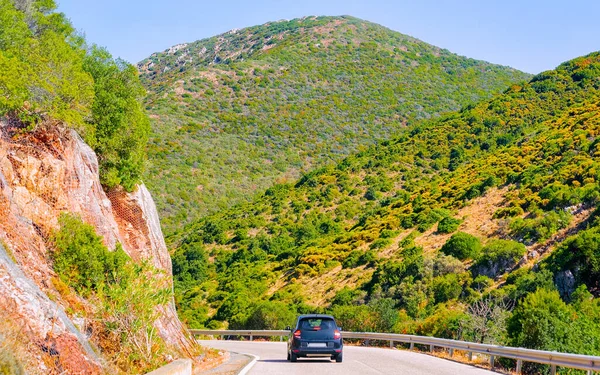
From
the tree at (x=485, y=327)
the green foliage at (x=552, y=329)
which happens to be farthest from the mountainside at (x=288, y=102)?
the green foliage at (x=552, y=329)

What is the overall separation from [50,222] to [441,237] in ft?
109

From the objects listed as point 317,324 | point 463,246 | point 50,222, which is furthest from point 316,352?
point 463,246

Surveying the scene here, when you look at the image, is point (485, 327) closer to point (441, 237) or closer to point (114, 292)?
point (114, 292)

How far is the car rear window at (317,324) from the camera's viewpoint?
1833 centimetres

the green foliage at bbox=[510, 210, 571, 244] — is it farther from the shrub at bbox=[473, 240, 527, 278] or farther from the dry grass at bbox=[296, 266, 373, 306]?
the dry grass at bbox=[296, 266, 373, 306]

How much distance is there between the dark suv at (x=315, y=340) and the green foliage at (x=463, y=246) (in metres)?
22.1

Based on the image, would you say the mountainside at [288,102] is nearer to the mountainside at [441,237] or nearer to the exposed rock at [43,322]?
the mountainside at [441,237]

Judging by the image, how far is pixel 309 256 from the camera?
163 ft

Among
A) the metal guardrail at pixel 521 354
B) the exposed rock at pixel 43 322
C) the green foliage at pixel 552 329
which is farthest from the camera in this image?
the green foliage at pixel 552 329

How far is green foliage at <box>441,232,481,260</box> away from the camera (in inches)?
1534

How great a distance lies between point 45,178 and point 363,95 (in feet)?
288

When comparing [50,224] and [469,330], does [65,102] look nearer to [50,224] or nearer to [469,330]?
[50,224]

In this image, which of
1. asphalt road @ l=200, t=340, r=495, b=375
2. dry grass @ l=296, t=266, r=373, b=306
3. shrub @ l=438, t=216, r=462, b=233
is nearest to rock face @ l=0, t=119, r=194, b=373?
asphalt road @ l=200, t=340, r=495, b=375

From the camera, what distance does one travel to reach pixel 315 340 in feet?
59.4
